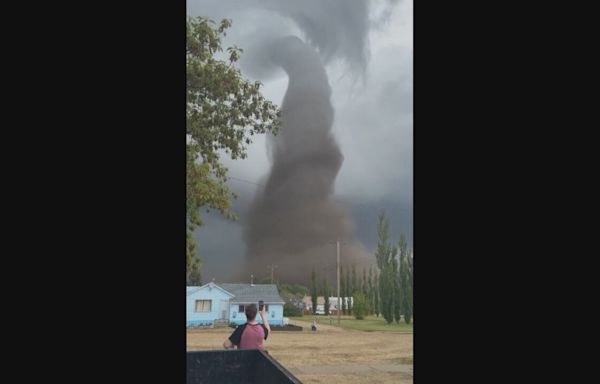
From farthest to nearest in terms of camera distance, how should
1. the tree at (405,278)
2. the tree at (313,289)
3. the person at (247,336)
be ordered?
the tree at (405,278) < the tree at (313,289) < the person at (247,336)

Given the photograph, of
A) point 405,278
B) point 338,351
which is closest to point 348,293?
point 338,351

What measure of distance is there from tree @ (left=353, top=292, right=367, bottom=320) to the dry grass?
861mm

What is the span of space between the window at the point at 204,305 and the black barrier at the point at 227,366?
3791 millimetres

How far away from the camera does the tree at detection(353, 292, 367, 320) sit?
378 inches

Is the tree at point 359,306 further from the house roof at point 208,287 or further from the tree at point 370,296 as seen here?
the house roof at point 208,287

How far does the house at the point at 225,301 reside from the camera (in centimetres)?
658

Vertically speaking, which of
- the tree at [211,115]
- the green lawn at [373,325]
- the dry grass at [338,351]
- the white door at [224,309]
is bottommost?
the dry grass at [338,351]

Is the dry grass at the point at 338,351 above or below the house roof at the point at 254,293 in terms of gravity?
below

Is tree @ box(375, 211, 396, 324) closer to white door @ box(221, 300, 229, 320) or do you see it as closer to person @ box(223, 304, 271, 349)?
white door @ box(221, 300, 229, 320)

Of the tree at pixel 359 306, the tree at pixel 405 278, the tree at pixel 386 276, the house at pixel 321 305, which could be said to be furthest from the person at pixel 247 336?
the tree at pixel 405 278

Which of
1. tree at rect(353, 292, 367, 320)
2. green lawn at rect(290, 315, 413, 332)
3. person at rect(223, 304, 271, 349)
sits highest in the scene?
person at rect(223, 304, 271, 349)

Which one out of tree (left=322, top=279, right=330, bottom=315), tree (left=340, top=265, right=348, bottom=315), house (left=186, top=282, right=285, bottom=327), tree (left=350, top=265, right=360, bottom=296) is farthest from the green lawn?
house (left=186, top=282, right=285, bottom=327)
